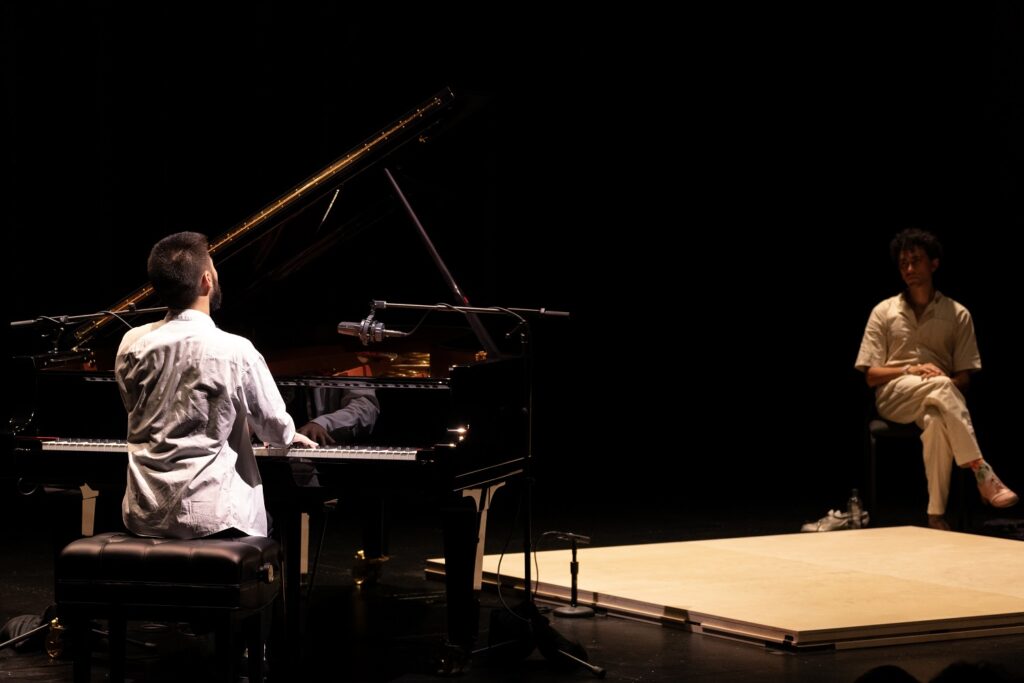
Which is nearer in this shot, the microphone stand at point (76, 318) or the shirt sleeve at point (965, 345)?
the microphone stand at point (76, 318)

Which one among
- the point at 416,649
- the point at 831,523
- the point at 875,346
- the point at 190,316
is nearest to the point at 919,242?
the point at 875,346

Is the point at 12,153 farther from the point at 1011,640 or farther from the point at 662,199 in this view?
the point at 1011,640

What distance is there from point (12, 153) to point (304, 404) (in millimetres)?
3375

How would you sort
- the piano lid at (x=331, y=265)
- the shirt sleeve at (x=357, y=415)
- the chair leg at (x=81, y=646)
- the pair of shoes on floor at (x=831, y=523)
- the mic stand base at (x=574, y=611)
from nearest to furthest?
the chair leg at (x=81, y=646) → the shirt sleeve at (x=357, y=415) → the piano lid at (x=331, y=265) → the mic stand base at (x=574, y=611) → the pair of shoes on floor at (x=831, y=523)

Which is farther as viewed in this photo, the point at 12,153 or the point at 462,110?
the point at 12,153

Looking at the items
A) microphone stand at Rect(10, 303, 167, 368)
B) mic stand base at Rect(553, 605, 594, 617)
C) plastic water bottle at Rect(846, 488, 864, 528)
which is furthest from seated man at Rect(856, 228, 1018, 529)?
microphone stand at Rect(10, 303, 167, 368)

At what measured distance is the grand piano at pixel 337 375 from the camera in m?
3.95

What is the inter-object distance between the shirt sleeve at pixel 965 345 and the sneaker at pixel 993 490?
551 mm

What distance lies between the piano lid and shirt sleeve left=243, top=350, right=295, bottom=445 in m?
0.85

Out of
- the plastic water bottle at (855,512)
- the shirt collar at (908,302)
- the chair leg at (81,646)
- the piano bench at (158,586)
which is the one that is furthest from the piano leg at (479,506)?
the shirt collar at (908,302)

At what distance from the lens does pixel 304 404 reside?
420 cm

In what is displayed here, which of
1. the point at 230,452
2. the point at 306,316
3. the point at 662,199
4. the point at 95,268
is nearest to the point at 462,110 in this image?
the point at 306,316

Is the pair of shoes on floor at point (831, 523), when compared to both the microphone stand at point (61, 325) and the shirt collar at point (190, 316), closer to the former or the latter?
the microphone stand at point (61, 325)

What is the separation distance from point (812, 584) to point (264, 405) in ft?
7.74
